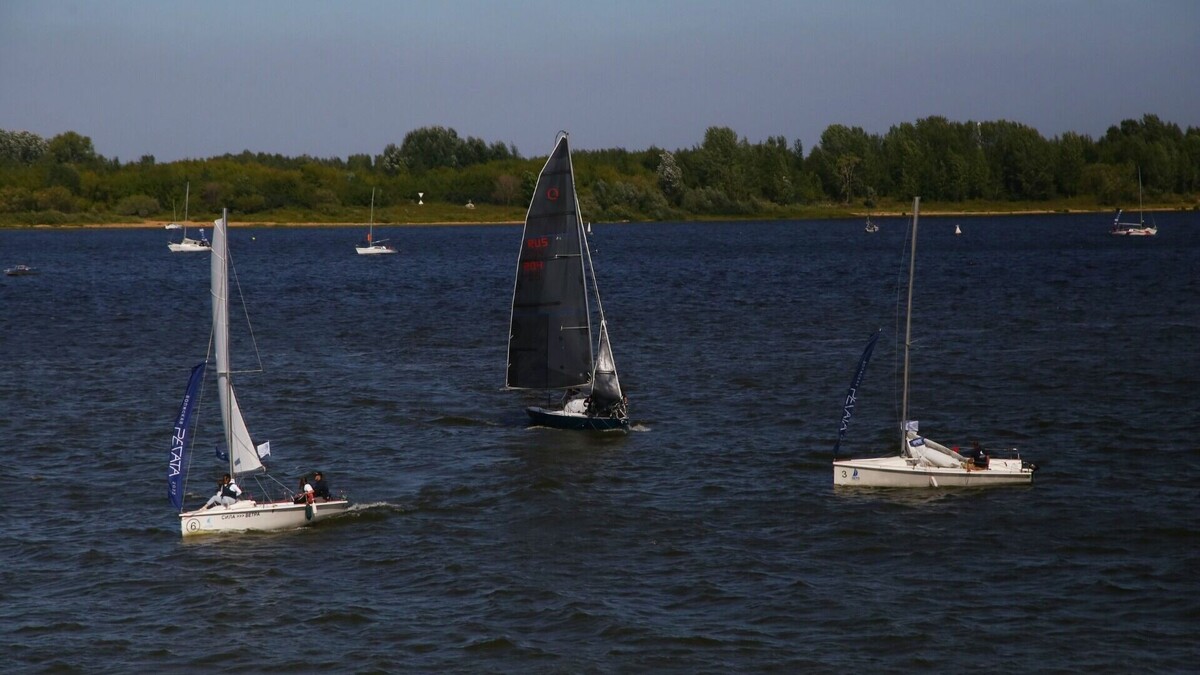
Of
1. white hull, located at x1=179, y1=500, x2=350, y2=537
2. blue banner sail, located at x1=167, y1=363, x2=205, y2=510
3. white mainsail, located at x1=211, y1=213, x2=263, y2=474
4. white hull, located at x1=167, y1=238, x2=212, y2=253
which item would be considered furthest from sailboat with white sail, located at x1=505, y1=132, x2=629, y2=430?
white hull, located at x1=167, y1=238, x2=212, y2=253

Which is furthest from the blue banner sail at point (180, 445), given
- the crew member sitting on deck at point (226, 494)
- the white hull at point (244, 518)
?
the crew member sitting on deck at point (226, 494)

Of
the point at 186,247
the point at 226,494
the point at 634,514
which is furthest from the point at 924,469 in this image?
the point at 186,247

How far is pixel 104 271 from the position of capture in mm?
148250

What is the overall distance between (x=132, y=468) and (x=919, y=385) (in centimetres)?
3544

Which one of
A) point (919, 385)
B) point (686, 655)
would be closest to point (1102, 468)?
A: point (919, 385)

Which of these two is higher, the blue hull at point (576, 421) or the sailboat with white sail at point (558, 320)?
the sailboat with white sail at point (558, 320)

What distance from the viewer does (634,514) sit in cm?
4266

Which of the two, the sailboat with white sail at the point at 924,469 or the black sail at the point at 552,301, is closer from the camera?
the sailboat with white sail at the point at 924,469

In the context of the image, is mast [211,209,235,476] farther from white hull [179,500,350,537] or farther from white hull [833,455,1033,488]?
white hull [833,455,1033,488]

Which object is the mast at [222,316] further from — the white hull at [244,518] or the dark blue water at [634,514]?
the dark blue water at [634,514]

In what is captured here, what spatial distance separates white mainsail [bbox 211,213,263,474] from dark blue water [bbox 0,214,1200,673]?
8.39ft

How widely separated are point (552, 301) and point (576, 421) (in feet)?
16.2

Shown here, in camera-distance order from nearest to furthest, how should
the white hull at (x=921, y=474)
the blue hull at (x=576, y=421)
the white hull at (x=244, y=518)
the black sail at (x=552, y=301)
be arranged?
1. the white hull at (x=244, y=518)
2. the white hull at (x=921, y=474)
3. the blue hull at (x=576, y=421)
4. the black sail at (x=552, y=301)

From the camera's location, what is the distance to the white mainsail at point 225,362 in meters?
39.1
